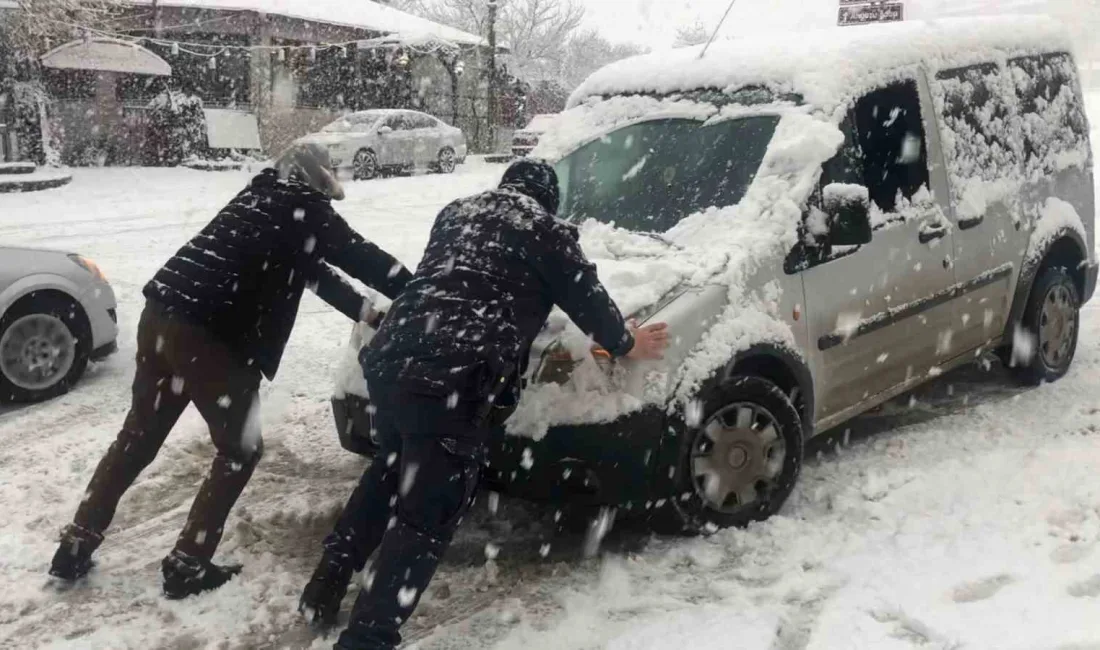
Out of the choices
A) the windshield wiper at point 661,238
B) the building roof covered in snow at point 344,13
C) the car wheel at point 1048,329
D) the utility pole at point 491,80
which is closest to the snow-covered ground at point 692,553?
the car wheel at point 1048,329

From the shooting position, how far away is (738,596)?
12.2 ft

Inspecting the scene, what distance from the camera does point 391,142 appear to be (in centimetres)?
2198

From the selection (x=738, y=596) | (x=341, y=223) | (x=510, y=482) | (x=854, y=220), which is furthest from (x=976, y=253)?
(x=341, y=223)

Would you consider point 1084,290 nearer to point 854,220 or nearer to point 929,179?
point 929,179

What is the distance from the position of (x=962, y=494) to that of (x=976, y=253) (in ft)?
4.89

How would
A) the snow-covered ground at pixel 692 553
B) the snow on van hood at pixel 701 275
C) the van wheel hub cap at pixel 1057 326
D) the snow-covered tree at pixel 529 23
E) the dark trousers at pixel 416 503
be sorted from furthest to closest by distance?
the snow-covered tree at pixel 529 23 → the van wheel hub cap at pixel 1057 326 → the snow on van hood at pixel 701 275 → the snow-covered ground at pixel 692 553 → the dark trousers at pixel 416 503

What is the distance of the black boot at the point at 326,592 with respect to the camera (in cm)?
361

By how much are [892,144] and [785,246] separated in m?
1.30

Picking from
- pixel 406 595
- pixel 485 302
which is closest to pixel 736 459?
pixel 485 302

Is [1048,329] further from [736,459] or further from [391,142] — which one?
[391,142]

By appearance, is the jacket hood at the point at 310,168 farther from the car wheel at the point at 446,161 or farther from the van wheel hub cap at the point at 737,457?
the car wheel at the point at 446,161

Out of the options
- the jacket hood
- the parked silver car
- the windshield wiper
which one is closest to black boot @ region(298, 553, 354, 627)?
the jacket hood

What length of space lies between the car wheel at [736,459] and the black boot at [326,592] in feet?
4.14

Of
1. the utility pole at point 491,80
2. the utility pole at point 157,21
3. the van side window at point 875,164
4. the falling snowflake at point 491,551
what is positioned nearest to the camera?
the falling snowflake at point 491,551
